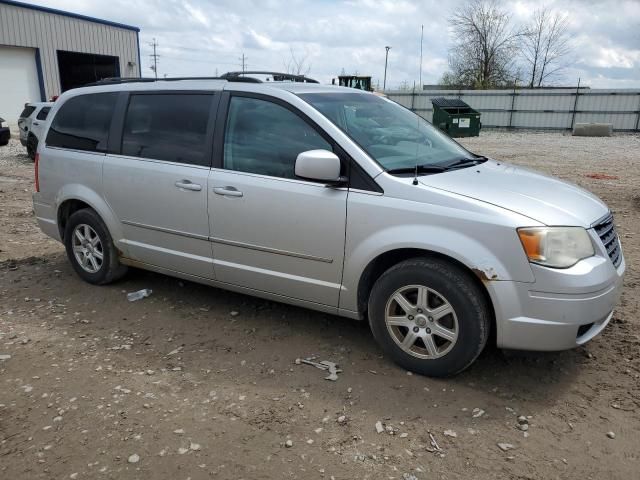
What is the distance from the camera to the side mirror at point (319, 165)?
3289 mm

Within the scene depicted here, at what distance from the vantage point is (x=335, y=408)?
305 centimetres

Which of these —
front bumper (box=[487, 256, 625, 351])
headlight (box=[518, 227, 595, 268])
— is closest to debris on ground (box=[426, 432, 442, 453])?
front bumper (box=[487, 256, 625, 351])

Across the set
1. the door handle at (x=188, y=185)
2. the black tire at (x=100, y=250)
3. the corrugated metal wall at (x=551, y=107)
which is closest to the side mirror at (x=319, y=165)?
the door handle at (x=188, y=185)

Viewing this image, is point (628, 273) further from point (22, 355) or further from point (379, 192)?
point (22, 355)

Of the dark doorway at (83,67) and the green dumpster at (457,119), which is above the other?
the dark doorway at (83,67)

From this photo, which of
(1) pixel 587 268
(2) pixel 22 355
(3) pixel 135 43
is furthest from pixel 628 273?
(3) pixel 135 43

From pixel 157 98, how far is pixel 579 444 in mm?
3871

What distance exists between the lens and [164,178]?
4.14 m

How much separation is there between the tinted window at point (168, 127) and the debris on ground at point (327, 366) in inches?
65.7

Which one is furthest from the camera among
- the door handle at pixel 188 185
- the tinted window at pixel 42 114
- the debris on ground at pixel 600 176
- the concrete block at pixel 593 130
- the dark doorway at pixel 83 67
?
the dark doorway at pixel 83 67

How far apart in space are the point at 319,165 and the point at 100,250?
2626 mm

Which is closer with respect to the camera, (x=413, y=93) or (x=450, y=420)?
(x=450, y=420)

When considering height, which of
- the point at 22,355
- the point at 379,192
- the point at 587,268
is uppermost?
the point at 379,192

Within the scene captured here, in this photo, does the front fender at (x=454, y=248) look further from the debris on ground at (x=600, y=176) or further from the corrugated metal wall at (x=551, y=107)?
the corrugated metal wall at (x=551, y=107)
